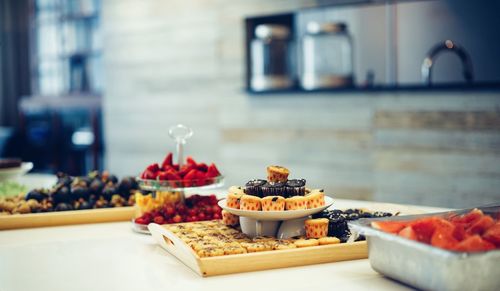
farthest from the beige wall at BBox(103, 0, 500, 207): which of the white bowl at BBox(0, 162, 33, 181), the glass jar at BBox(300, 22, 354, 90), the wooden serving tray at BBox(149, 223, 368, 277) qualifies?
the wooden serving tray at BBox(149, 223, 368, 277)

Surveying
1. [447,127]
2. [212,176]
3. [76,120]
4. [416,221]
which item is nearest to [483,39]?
[447,127]

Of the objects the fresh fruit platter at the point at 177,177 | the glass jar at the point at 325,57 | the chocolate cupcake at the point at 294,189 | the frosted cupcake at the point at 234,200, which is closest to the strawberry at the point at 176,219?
the fresh fruit platter at the point at 177,177

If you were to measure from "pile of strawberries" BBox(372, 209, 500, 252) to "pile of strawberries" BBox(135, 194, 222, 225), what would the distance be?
0.65 m

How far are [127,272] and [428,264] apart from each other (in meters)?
0.66

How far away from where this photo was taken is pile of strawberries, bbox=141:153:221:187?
6.39 feet

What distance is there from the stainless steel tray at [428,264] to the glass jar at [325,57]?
8.47 ft

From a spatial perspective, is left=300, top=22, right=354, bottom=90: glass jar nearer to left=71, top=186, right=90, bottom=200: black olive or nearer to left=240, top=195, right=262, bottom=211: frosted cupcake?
left=71, top=186, right=90, bottom=200: black olive

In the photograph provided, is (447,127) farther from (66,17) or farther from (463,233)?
(66,17)

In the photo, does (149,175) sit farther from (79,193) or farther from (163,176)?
(79,193)

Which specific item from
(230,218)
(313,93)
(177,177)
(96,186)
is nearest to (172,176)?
(177,177)

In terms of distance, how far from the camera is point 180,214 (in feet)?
6.18

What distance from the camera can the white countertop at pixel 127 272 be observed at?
1.36 m

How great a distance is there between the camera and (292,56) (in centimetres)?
417

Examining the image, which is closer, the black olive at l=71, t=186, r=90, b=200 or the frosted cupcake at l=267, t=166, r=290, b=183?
the frosted cupcake at l=267, t=166, r=290, b=183
